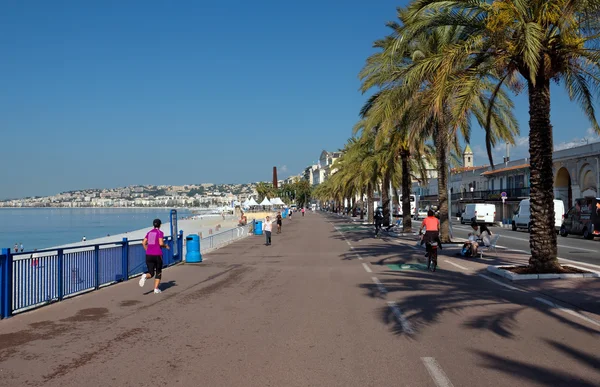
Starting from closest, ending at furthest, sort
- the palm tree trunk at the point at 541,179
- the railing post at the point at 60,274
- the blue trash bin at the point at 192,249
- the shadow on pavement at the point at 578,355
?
the shadow on pavement at the point at 578,355 < the railing post at the point at 60,274 < the palm tree trunk at the point at 541,179 < the blue trash bin at the point at 192,249

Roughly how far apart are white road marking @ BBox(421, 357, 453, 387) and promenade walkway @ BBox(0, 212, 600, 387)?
11mm

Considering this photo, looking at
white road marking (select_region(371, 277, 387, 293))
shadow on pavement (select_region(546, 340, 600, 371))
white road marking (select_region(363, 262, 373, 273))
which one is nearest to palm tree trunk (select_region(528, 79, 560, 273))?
white road marking (select_region(371, 277, 387, 293))

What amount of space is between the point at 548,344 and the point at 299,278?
842 cm

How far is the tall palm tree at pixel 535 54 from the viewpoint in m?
13.3

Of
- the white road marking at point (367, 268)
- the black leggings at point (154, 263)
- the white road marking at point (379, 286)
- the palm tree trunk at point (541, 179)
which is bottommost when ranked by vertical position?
the white road marking at point (367, 268)

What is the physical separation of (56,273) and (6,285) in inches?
73.3

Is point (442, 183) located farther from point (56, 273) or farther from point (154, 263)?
point (56, 273)

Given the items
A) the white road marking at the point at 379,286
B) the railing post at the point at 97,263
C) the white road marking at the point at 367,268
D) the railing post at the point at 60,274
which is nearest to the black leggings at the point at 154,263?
the railing post at the point at 97,263

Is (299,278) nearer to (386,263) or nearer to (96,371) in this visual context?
(386,263)

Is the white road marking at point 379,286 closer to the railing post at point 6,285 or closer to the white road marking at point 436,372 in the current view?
the white road marking at point 436,372

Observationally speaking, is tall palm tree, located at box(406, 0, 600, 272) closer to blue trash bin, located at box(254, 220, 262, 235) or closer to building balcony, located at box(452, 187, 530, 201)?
blue trash bin, located at box(254, 220, 262, 235)

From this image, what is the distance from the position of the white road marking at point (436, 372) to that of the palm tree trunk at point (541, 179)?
871cm

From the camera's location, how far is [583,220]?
101ft

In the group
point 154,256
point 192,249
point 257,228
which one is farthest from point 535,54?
point 257,228
